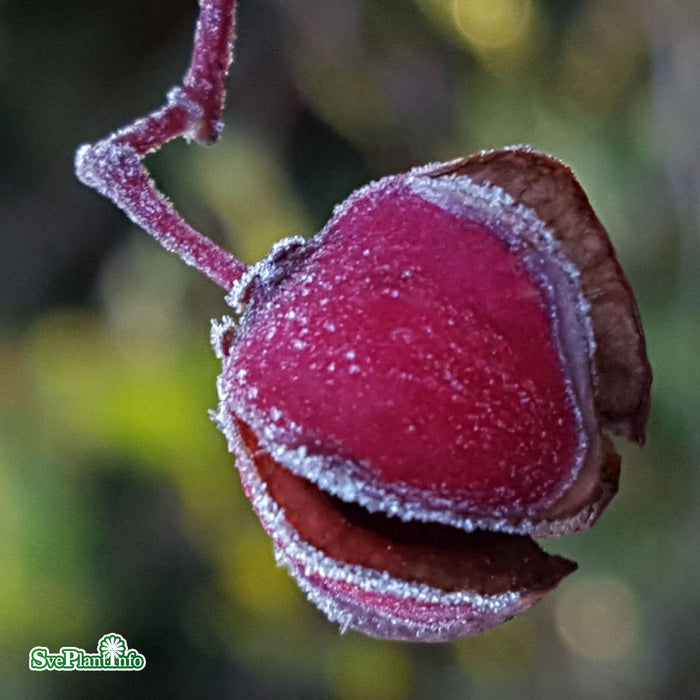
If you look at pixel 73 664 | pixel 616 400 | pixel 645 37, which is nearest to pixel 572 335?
pixel 616 400

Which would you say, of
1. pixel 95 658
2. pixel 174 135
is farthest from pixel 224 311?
pixel 174 135

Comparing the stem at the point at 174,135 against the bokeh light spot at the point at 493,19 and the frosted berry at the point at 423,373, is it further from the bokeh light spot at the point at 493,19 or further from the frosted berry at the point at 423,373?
the bokeh light spot at the point at 493,19

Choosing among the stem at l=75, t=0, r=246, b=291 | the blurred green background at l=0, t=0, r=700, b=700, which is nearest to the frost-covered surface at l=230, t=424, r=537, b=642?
the stem at l=75, t=0, r=246, b=291

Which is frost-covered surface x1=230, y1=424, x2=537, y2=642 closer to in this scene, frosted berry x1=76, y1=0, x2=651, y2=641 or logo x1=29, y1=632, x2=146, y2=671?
frosted berry x1=76, y1=0, x2=651, y2=641

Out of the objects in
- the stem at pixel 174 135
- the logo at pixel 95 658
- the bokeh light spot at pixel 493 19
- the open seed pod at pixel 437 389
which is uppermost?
the bokeh light spot at pixel 493 19

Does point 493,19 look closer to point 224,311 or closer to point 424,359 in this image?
point 224,311

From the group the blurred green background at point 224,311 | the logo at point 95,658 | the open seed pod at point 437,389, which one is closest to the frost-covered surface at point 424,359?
the open seed pod at point 437,389

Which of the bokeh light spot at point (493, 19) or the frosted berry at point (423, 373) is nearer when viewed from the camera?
the frosted berry at point (423, 373)

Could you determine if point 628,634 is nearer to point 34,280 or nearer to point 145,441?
point 145,441
